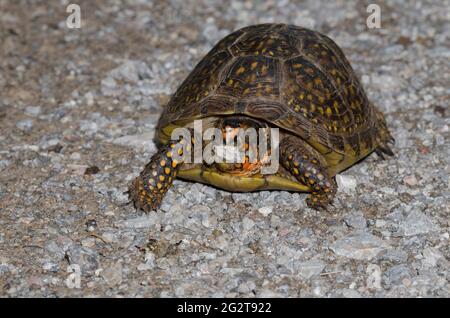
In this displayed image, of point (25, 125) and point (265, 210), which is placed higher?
point (25, 125)

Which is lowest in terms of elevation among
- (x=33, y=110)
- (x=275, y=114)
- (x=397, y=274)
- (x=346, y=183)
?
(x=397, y=274)

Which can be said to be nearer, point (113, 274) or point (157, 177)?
point (113, 274)

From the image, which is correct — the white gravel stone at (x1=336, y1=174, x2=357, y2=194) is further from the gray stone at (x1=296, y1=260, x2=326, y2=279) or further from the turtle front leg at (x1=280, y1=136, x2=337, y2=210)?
the gray stone at (x1=296, y1=260, x2=326, y2=279)

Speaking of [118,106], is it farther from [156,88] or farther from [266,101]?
[266,101]

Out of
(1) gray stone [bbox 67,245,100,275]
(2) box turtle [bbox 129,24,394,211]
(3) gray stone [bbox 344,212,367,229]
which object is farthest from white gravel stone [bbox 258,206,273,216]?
(1) gray stone [bbox 67,245,100,275]

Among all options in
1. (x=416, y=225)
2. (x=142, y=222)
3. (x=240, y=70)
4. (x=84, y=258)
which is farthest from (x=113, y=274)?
(x=416, y=225)

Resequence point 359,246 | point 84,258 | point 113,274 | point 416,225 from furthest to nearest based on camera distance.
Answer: point 416,225 → point 359,246 → point 84,258 → point 113,274

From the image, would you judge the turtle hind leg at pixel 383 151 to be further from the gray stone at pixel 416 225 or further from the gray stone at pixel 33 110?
the gray stone at pixel 33 110

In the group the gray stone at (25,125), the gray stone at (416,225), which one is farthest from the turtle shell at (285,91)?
the gray stone at (25,125)

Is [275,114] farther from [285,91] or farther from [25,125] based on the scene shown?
[25,125]
